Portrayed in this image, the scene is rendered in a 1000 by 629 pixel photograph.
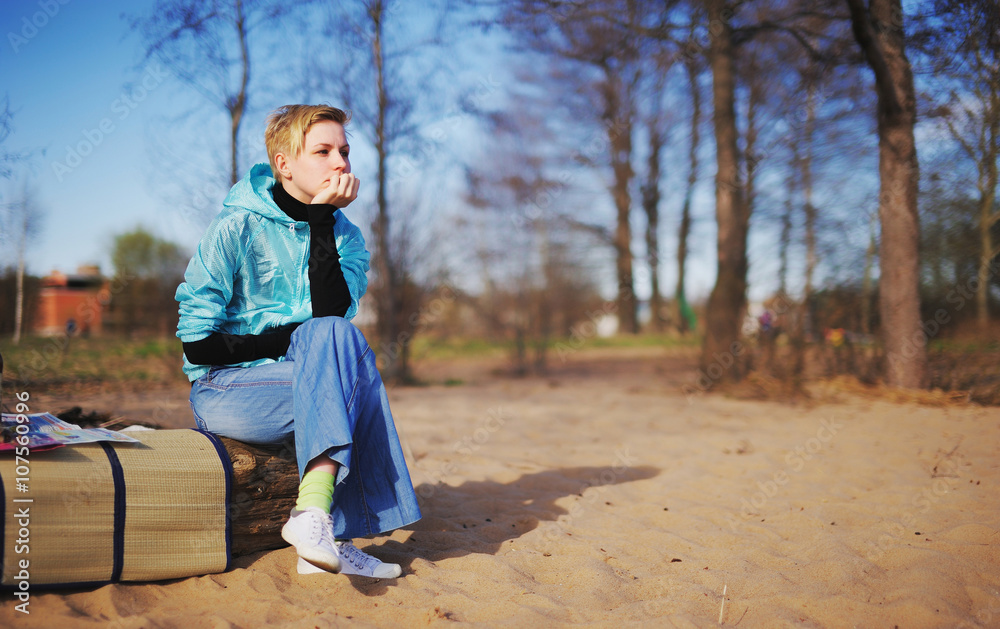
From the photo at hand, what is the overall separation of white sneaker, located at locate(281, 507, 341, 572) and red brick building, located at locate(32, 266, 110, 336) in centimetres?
467

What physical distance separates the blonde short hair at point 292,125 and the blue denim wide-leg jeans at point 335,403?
685 millimetres

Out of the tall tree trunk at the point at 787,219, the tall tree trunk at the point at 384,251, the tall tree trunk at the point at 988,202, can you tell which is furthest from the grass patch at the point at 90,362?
the tall tree trunk at the point at 988,202

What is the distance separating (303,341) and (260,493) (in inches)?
24.1

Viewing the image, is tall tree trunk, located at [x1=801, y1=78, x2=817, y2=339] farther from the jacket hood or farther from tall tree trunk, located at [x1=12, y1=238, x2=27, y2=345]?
tall tree trunk, located at [x1=12, y1=238, x2=27, y2=345]

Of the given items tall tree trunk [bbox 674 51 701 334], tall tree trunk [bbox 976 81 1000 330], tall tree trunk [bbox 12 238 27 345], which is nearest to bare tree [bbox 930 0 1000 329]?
tall tree trunk [bbox 976 81 1000 330]

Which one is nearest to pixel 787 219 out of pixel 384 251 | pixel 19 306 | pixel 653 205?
pixel 384 251

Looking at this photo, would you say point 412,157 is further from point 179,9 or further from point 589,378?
point 589,378

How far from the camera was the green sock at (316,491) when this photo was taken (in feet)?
6.39

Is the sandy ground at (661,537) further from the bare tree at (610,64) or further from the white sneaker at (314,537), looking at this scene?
the bare tree at (610,64)

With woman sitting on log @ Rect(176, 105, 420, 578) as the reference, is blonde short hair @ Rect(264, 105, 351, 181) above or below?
above

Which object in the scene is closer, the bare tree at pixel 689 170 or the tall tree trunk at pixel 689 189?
the bare tree at pixel 689 170

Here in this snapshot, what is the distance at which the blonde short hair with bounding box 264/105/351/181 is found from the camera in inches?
90.7

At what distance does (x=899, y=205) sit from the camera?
19.5 feet

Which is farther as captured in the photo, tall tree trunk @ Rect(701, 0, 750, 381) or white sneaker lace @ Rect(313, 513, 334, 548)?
tall tree trunk @ Rect(701, 0, 750, 381)
